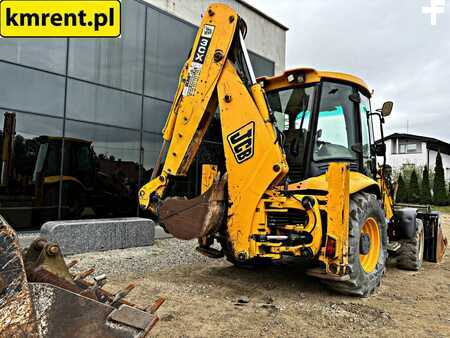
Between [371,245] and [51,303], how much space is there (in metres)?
4.32

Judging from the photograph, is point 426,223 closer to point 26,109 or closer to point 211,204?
point 211,204

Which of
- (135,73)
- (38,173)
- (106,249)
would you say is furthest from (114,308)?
(135,73)

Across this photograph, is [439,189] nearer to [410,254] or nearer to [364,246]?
[410,254]

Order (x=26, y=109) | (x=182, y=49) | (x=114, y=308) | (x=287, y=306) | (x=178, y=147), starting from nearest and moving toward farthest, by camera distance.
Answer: (x=114, y=308), (x=287, y=306), (x=178, y=147), (x=26, y=109), (x=182, y=49)

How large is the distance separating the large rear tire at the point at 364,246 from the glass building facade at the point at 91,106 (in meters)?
6.86

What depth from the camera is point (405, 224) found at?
6.49 meters

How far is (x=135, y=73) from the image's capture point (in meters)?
10.4

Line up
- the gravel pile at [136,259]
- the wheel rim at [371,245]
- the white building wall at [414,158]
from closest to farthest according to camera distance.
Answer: the wheel rim at [371,245] < the gravel pile at [136,259] < the white building wall at [414,158]

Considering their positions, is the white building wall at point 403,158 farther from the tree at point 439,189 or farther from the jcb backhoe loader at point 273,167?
the jcb backhoe loader at point 273,167

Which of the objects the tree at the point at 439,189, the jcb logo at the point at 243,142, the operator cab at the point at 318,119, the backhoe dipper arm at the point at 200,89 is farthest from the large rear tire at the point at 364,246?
the tree at the point at 439,189

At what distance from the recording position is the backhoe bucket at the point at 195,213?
14.1 ft

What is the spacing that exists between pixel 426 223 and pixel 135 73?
7864 millimetres

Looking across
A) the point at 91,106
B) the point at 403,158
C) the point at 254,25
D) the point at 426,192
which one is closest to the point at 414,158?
the point at 403,158

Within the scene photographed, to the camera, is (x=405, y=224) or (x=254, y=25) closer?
(x=405, y=224)
